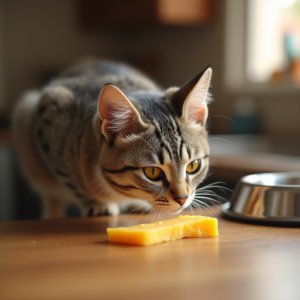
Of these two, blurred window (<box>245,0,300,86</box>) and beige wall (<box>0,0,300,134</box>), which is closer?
blurred window (<box>245,0,300,86</box>)

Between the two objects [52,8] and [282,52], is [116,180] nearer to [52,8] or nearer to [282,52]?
[282,52]

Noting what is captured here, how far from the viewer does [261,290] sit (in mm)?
584

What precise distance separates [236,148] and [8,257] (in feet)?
7.23

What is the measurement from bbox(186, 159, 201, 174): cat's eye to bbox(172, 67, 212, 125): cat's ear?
12 centimetres

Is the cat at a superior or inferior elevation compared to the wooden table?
superior

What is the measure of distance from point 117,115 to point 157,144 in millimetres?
130

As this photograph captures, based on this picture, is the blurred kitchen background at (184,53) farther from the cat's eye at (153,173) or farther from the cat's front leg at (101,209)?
the cat's eye at (153,173)

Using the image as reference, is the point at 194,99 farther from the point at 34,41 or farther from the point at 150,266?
the point at 34,41

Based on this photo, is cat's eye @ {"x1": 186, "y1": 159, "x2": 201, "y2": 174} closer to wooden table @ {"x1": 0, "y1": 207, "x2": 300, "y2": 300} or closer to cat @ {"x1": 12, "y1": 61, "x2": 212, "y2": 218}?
cat @ {"x1": 12, "y1": 61, "x2": 212, "y2": 218}

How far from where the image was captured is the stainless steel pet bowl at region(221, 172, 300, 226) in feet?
3.10

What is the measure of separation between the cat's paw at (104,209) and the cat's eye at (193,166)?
0.32 meters

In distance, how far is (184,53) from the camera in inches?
159

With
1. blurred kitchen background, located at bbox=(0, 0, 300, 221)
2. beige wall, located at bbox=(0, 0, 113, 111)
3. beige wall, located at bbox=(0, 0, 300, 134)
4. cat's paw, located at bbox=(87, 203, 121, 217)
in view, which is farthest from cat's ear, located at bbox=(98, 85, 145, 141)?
beige wall, located at bbox=(0, 0, 113, 111)

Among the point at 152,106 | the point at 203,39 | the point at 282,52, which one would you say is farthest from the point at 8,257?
the point at 203,39
